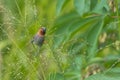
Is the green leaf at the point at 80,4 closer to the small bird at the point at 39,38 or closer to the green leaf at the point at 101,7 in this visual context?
the green leaf at the point at 101,7

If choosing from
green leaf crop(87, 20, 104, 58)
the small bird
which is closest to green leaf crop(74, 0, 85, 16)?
green leaf crop(87, 20, 104, 58)

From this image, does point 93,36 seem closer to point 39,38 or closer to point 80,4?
point 80,4

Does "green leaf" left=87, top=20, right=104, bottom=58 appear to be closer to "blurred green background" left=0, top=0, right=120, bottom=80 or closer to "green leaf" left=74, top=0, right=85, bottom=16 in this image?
"blurred green background" left=0, top=0, right=120, bottom=80

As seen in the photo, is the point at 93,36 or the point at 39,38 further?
the point at 93,36

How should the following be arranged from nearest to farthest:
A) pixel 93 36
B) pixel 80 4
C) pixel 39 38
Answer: pixel 39 38
pixel 80 4
pixel 93 36

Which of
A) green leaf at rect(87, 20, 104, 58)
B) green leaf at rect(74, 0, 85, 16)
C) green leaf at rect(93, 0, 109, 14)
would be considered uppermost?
green leaf at rect(74, 0, 85, 16)

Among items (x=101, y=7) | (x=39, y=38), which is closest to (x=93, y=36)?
(x=101, y=7)

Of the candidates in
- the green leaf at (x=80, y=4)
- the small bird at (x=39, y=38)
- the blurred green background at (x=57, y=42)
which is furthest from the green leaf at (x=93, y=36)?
the small bird at (x=39, y=38)

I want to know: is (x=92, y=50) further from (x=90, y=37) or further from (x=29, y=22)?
(x=29, y=22)

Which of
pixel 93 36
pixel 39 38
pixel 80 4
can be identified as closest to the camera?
pixel 39 38

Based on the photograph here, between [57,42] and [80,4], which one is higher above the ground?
[80,4]
